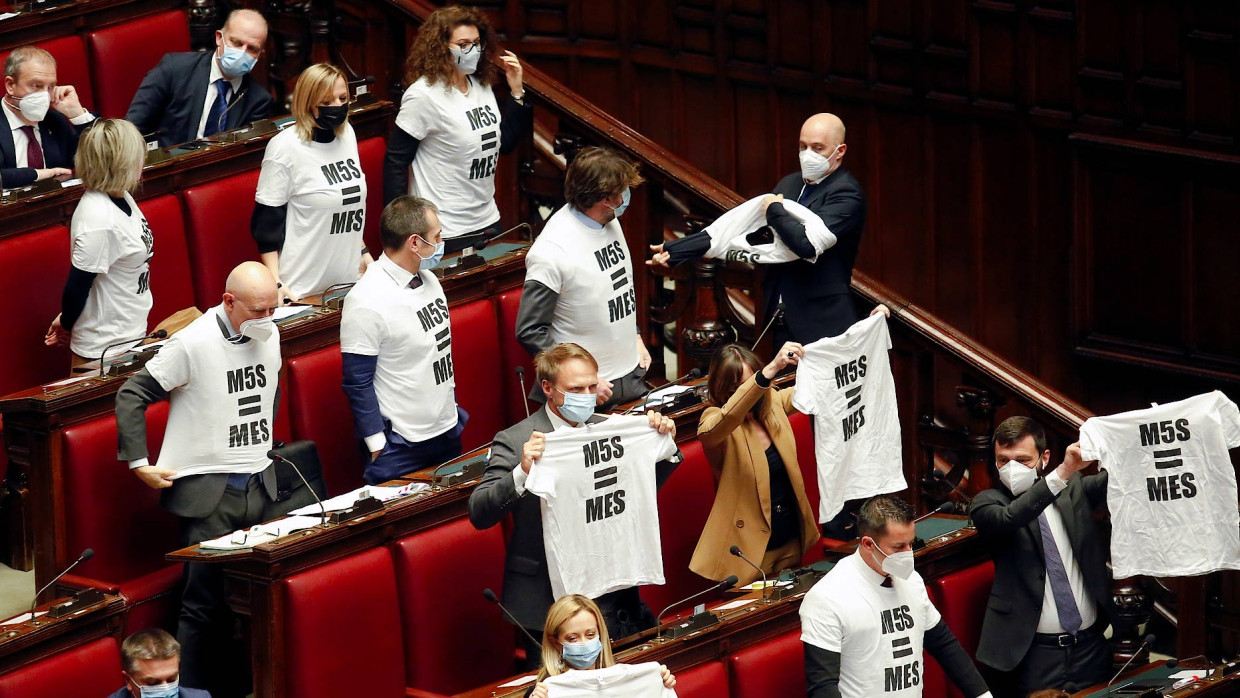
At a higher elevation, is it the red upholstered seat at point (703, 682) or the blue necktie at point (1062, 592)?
the red upholstered seat at point (703, 682)

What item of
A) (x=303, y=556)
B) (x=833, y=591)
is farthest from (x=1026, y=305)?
(x=303, y=556)

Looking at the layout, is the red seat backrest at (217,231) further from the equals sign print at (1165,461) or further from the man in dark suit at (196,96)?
the equals sign print at (1165,461)

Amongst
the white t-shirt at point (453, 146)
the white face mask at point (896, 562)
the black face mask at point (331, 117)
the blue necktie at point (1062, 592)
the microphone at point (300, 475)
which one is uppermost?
the black face mask at point (331, 117)

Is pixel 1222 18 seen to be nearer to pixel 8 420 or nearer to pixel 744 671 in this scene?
pixel 744 671

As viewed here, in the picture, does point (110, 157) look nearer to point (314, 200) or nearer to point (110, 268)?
point (110, 268)

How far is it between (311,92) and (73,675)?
2.07 metres

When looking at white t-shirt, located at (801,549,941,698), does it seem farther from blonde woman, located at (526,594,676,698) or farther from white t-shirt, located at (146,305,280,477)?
white t-shirt, located at (146,305,280,477)

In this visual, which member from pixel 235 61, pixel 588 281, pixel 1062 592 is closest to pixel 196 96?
pixel 235 61

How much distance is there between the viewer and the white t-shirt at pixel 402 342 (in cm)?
516

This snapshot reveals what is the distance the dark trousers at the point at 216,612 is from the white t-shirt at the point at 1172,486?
6.89 ft

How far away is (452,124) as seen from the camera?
6.11 metres

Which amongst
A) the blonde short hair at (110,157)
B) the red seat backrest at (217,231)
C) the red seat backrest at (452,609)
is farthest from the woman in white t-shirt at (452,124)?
the red seat backrest at (452,609)

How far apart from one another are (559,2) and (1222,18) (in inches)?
103

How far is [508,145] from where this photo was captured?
6.31 metres
